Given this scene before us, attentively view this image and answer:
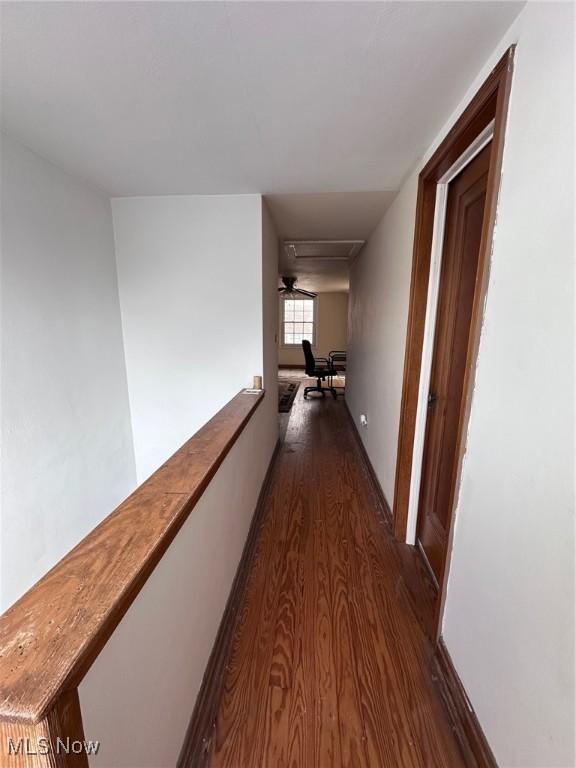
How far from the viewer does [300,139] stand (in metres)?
1.47

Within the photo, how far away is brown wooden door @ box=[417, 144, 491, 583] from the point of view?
137 cm

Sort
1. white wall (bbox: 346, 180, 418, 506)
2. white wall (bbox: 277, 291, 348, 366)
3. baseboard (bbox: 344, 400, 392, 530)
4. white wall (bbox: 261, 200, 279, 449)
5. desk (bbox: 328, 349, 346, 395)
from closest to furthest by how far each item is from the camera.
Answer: white wall (bbox: 346, 180, 418, 506) < baseboard (bbox: 344, 400, 392, 530) < white wall (bbox: 261, 200, 279, 449) < desk (bbox: 328, 349, 346, 395) < white wall (bbox: 277, 291, 348, 366)

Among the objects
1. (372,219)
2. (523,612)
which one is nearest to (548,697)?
(523,612)

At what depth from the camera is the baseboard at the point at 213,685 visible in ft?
3.20

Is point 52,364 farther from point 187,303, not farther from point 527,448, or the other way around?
point 527,448

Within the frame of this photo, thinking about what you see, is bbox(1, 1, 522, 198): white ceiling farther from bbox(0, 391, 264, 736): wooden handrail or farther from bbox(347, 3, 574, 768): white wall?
bbox(0, 391, 264, 736): wooden handrail

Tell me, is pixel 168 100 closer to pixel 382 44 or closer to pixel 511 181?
pixel 382 44

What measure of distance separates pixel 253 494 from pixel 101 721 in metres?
1.49

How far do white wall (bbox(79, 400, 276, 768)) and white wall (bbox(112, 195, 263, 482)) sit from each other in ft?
3.77

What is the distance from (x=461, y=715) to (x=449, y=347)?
145 centimetres

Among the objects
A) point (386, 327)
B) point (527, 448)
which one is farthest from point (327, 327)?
point (527, 448)

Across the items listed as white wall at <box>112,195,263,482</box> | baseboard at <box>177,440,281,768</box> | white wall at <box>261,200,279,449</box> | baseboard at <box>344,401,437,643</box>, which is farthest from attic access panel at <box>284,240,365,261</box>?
baseboard at <box>177,440,281,768</box>

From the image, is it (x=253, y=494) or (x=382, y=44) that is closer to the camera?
(x=382, y=44)

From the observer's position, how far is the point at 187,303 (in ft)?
7.68
